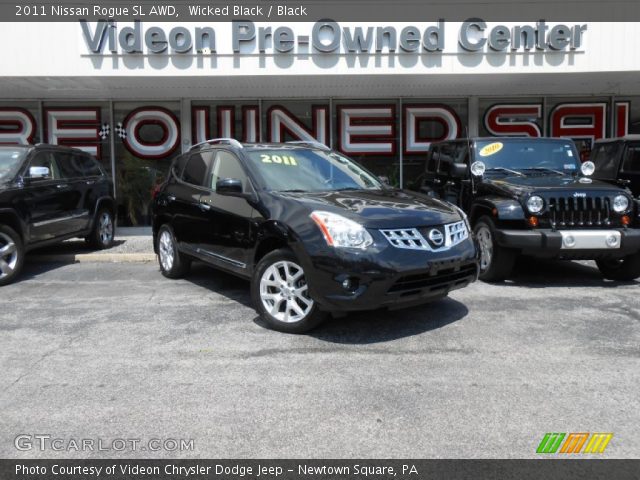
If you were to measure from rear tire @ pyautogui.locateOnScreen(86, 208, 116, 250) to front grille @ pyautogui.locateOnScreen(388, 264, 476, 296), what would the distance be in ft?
22.6

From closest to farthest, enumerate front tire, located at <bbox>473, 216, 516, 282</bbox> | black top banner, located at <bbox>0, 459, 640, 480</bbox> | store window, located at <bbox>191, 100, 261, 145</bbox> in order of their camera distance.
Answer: black top banner, located at <bbox>0, 459, 640, 480</bbox> → front tire, located at <bbox>473, 216, 516, 282</bbox> → store window, located at <bbox>191, 100, 261, 145</bbox>

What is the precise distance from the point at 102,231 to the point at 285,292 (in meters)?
6.21

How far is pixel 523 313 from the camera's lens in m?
5.49

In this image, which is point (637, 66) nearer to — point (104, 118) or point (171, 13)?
point (171, 13)

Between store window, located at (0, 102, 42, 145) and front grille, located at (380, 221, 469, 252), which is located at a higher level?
store window, located at (0, 102, 42, 145)

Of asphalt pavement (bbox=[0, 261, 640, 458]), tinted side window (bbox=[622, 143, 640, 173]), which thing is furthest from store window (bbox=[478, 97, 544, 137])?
asphalt pavement (bbox=[0, 261, 640, 458])

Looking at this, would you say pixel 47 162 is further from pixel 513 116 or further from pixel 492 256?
pixel 513 116

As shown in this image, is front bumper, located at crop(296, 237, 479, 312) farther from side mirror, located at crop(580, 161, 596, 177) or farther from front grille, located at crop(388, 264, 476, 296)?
side mirror, located at crop(580, 161, 596, 177)

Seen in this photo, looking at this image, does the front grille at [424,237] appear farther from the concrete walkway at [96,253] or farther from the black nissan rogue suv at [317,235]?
the concrete walkway at [96,253]

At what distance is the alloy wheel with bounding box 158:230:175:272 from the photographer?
7184 millimetres

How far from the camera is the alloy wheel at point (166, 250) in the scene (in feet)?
23.6

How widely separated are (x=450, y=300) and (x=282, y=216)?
226 centimetres

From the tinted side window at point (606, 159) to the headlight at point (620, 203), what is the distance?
94.7 inches

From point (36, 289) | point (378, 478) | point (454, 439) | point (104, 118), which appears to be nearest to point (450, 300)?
point (454, 439)
